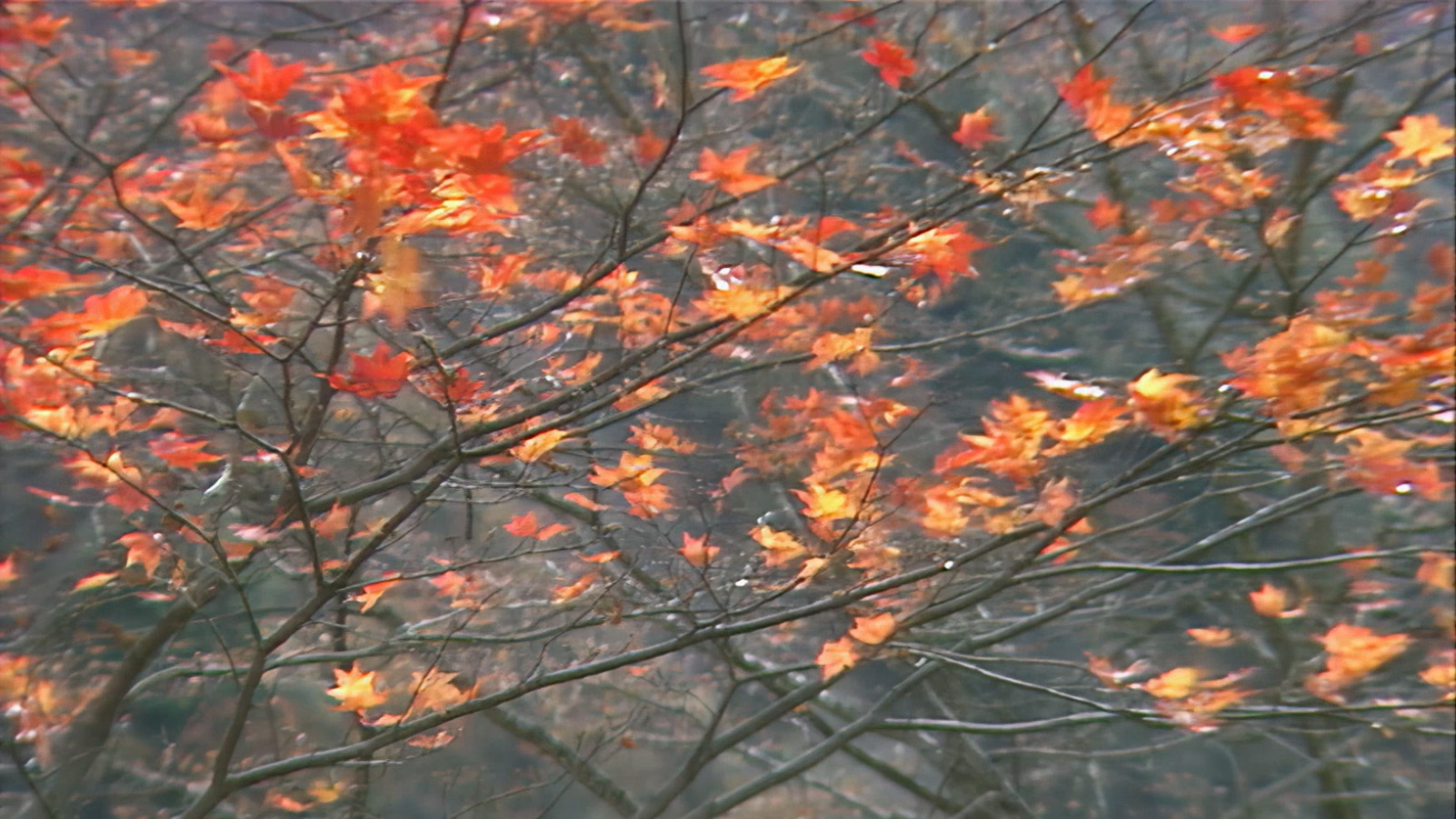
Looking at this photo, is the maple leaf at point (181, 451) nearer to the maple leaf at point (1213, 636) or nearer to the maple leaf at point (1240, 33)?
the maple leaf at point (1240, 33)

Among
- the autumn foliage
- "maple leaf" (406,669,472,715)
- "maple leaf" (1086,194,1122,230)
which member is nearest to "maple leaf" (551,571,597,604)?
the autumn foliage

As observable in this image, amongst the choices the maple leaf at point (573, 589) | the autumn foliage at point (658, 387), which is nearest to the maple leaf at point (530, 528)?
the autumn foliage at point (658, 387)

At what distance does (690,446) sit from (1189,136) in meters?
1.24

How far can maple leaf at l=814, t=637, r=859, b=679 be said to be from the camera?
6.81 ft

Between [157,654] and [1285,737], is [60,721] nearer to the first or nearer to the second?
[157,654]

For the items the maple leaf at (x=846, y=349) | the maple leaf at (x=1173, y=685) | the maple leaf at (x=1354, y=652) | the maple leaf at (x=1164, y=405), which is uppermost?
the maple leaf at (x=846, y=349)

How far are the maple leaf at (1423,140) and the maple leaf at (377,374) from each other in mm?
2287

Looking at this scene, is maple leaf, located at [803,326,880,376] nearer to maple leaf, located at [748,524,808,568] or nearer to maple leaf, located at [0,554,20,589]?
maple leaf, located at [748,524,808,568]

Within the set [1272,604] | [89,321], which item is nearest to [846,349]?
[89,321]

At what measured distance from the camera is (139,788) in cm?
270

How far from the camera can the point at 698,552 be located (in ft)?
6.90

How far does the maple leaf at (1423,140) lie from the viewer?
2.39 metres

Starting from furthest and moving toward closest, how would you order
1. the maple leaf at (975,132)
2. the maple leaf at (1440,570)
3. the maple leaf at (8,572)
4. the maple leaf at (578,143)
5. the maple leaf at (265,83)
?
1. the maple leaf at (1440,570)
2. the maple leaf at (975,132)
3. the maple leaf at (8,572)
4. the maple leaf at (578,143)
5. the maple leaf at (265,83)

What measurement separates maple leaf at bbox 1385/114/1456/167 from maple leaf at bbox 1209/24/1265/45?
0.43 m
